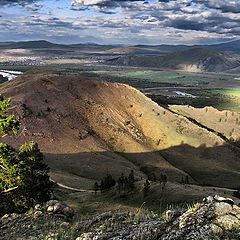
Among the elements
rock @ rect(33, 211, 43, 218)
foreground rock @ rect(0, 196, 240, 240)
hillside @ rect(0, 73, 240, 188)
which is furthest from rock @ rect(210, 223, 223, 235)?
hillside @ rect(0, 73, 240, 188)

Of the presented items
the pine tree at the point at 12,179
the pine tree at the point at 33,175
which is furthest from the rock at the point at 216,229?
the pine tree at the point at 33,175

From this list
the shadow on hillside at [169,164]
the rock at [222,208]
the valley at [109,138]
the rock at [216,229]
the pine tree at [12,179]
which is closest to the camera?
the rock at [216,229]

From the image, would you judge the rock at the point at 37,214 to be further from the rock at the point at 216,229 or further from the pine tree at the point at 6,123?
the rock at the point at 216,229

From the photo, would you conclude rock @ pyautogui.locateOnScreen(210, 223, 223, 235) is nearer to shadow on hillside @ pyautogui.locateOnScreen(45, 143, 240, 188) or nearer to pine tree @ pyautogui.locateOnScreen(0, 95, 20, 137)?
pine tree @ pyautogui.locateOnScreen(0, 95, 20, 137)

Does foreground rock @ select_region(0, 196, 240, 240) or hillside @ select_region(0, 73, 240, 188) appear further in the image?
hillside @ select_region(0, 73, 240, 188)

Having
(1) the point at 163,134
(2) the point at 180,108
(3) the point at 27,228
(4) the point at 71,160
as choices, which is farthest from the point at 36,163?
(2) the point at 180,108

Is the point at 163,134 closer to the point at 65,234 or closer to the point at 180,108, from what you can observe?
the point at 180,108

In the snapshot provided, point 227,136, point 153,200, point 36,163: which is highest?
point 36,163

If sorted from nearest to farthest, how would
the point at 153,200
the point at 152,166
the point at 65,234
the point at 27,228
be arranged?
the point at 65,234, the point at 27,228, the point at 153,200, the point at 152,166
